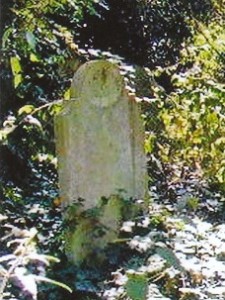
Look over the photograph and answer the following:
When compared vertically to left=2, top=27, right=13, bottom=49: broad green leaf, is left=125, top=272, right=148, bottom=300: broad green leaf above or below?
below

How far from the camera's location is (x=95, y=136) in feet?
8.80

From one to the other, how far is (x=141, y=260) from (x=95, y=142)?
510 mm

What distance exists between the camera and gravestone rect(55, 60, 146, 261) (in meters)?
2.67

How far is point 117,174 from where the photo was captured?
2713mm

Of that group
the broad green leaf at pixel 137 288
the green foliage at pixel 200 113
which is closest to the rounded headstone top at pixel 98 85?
the green foliage at pixel 200 113

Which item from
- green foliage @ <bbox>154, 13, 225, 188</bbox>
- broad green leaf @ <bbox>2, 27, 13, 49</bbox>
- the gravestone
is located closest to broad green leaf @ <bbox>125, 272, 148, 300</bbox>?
the gravestone

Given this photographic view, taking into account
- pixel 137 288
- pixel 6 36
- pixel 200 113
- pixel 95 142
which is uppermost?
pixel 6 36

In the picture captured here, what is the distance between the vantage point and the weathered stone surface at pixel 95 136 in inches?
105

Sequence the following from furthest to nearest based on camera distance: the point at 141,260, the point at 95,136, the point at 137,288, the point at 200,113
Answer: the point at 200,113, the point at 95,136, the point at 141,260, the point at 137,288

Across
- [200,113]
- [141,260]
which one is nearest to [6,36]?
[141,260]

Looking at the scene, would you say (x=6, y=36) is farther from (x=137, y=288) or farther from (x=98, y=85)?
(x=137, y=288)

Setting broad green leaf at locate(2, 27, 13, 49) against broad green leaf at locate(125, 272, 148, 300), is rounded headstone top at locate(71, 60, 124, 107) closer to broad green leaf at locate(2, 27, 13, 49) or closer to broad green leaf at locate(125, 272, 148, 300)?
broad green leaf at locate(2, 27, 13, 49)

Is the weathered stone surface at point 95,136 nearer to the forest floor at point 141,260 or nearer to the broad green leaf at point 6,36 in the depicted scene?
the forest floor at point 141,260

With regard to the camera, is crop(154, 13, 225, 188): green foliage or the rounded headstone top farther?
crop(154, 13, 225, 188): green foliage
